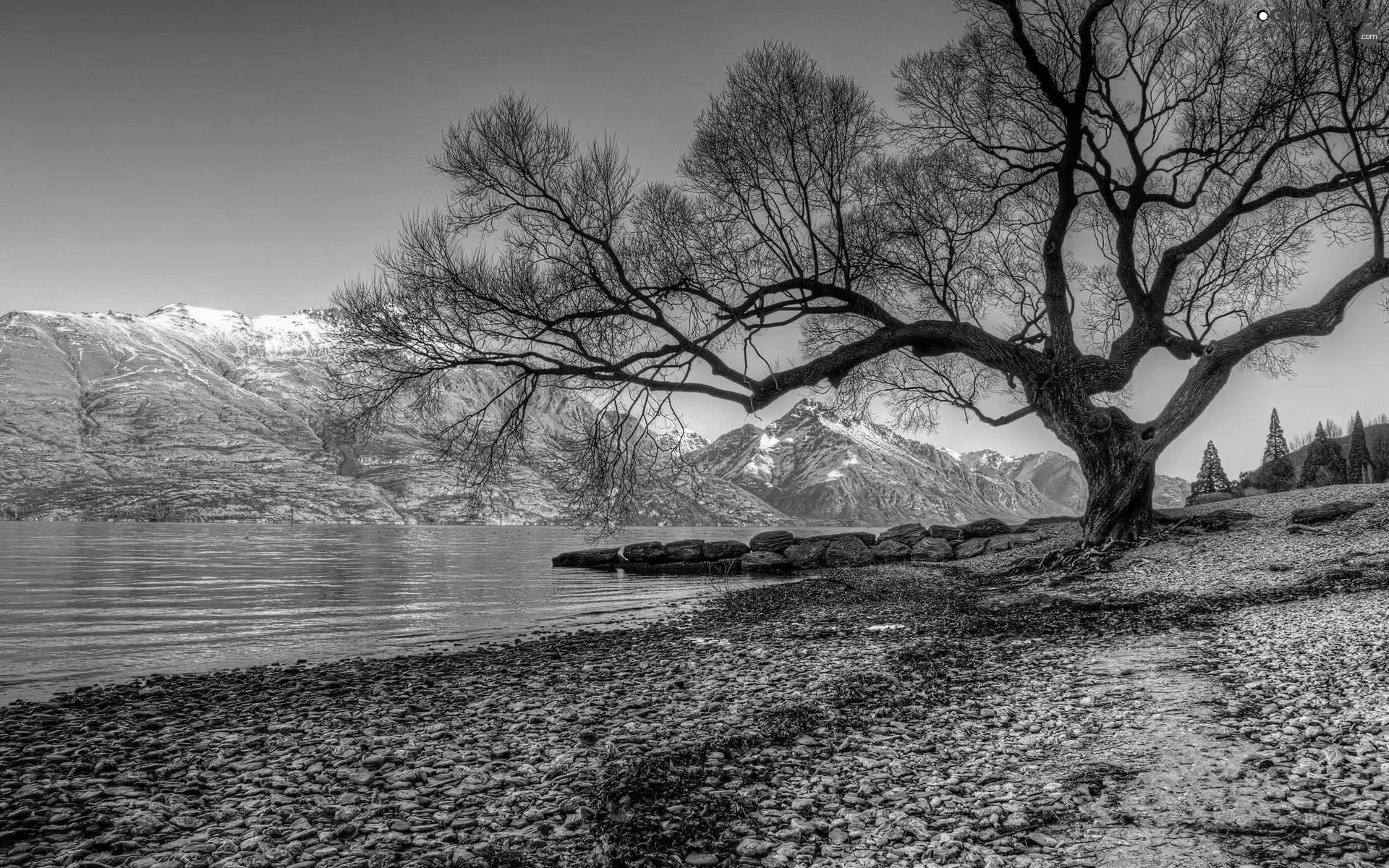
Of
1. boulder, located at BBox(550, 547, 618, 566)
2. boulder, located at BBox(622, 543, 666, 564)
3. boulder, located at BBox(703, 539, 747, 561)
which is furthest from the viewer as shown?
boulder, located at BBox(550, 547, 618, 566)

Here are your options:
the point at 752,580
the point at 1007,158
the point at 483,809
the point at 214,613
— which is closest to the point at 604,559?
the point at 752,580

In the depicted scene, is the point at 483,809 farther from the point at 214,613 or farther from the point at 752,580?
the point at 752,580

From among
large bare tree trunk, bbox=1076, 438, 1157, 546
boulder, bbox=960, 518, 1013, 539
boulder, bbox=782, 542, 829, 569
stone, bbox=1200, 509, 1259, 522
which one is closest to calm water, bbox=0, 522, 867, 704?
boulder, bbox=782, 542, 829, 569

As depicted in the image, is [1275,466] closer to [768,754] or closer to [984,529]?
[984,529]

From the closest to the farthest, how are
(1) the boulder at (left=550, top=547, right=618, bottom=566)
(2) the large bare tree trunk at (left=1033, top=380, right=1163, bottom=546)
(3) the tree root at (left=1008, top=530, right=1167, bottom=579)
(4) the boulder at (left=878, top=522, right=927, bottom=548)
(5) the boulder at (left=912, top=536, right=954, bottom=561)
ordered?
1. (3) the tree root at (left=1008, top=530, right=1167, bottom=579)
2. (2) the large bare tree trunk at (left=1033, top=380, right=1163, bottom=546)
3. (5) the boulder at (left=912, top=536, right=954, bottom=561)
4. (4) the boulder at (left=878, top=522, right=927, bottom=548)
5. (1) the boulder at (left=550, top=547, right=618, bottom=566)

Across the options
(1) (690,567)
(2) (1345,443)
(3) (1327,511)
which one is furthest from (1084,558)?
(2) (1345,443)

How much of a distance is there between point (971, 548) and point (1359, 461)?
8954 cm

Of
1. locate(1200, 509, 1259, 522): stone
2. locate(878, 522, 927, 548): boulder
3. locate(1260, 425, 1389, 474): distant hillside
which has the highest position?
locate(1260, 425, 1389, 474): distant hillside

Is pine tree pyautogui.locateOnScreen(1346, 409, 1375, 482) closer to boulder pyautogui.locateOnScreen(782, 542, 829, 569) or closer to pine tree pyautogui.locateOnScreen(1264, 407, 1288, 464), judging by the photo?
pine tree pyautogui.locateOnScreen(1264, 407, 1288, 464)

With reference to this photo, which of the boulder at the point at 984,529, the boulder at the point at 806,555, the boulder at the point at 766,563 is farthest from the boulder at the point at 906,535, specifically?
the boulder at the point at 766,563

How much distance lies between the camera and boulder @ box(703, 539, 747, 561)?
128 feet

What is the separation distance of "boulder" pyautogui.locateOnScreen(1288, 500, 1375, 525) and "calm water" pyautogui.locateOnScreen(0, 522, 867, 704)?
17603mm

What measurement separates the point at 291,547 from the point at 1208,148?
7048cm

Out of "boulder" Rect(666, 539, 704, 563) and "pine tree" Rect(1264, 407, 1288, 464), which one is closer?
"boulder" Rect(666, 539, 704, 563)
